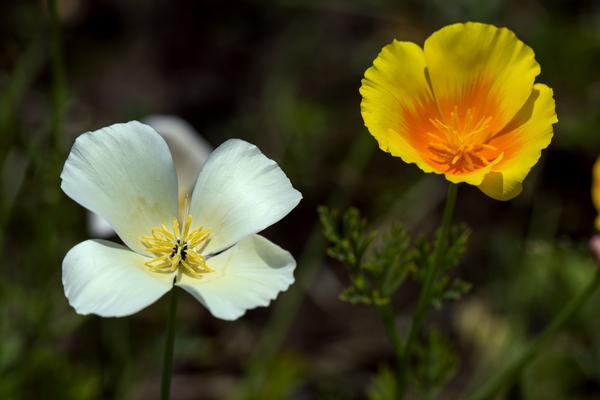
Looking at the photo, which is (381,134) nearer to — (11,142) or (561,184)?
(11,142)

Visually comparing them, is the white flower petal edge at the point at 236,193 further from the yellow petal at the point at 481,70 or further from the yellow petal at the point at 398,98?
the yellow petal at the point at 481,70

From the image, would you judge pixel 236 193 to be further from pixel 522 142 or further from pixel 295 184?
pixel 295 184

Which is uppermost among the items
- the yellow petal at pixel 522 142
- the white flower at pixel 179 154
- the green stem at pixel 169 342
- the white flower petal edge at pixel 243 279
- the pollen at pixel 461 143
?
the yellow petal at pixel 522 142

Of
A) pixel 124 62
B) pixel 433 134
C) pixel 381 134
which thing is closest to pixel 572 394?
pixel 433 134

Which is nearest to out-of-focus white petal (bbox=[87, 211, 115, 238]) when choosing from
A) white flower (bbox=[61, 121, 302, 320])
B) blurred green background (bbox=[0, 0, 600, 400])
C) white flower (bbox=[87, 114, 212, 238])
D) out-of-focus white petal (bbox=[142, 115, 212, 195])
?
white flower (bbox=[87, 114, 212, 238])

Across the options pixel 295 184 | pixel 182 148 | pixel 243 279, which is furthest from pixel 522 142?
pixel 295 184

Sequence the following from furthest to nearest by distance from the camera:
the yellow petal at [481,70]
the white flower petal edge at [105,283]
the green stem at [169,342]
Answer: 1. the yellow petal at [481,70]
2. the green stem at [169,342]
3. the white flower petal edge at [105,283]

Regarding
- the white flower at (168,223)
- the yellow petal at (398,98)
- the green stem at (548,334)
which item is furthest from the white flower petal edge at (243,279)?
the green stem at (548,334)

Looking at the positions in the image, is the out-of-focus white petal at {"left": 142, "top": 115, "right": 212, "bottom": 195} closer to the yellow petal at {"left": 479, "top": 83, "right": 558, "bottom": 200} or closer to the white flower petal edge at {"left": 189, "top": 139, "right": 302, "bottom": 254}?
the white flower petal edge at {"left": 189, "top": 139, "right": 302, "bottom": 254}
